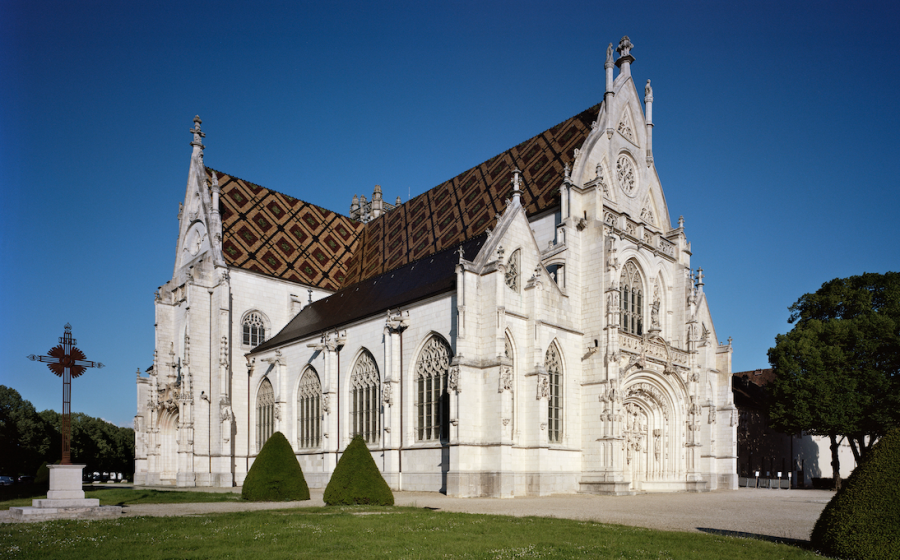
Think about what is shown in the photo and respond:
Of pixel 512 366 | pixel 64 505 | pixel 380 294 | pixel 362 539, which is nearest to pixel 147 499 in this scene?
pixel 64 505

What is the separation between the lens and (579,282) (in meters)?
28.0

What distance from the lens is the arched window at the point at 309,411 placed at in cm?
3158

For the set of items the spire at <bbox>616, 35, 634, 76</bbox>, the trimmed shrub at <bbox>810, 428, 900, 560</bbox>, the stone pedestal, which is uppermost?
the spire at <bbox>616, 35, 634, 76</bbox>

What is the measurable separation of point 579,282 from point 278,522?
57.8 feet

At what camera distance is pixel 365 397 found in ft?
94.9

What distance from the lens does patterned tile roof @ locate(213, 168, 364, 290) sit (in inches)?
1496

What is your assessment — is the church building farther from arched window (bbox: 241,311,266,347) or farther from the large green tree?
the large green tree

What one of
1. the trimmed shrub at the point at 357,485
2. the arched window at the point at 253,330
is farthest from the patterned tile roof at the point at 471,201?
the trimmed shrub at the point at 357,485

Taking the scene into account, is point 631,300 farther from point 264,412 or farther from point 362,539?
point 362,539

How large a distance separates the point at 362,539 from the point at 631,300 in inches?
847

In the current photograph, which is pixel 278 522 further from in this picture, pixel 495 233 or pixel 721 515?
pixel 495 233

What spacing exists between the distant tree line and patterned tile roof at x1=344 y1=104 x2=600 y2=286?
90.6 ft

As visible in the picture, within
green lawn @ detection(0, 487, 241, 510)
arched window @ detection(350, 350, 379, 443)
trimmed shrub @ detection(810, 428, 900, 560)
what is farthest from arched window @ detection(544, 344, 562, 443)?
trimmed shrub @ detection(810, 428, 900, 560)

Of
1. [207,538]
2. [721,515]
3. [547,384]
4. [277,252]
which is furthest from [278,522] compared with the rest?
[277,252]
